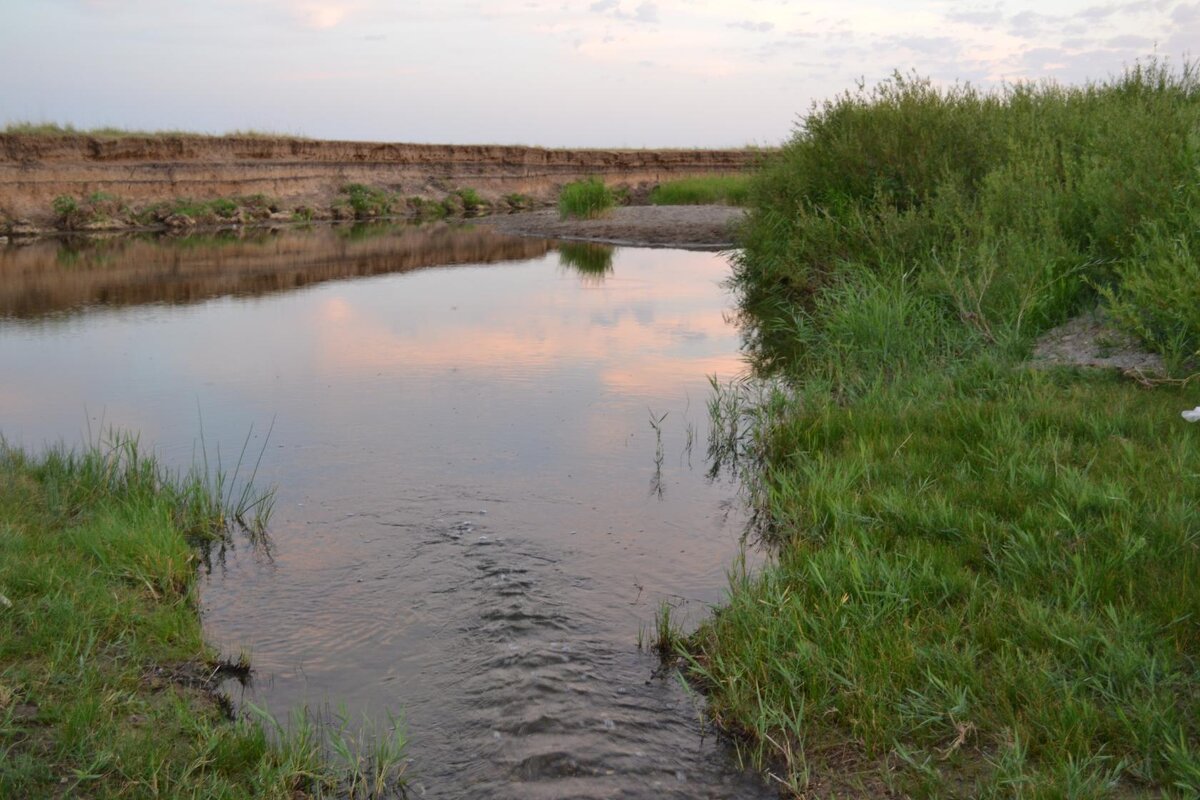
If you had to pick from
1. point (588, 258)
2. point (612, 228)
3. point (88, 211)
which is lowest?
point (588, 258)

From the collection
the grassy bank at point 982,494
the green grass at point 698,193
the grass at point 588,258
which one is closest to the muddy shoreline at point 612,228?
the grass at point 588,258

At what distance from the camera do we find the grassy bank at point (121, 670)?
10.3ft

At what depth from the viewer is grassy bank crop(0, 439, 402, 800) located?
315 cm

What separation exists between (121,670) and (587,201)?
896 inches

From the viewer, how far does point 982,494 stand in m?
4.82

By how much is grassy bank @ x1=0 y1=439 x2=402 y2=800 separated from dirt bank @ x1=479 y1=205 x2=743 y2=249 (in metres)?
14.5

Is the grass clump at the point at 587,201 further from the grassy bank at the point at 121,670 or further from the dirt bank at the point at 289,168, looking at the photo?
the grassy bank at the point at 121,670

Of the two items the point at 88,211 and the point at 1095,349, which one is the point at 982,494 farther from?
the point at 88,211

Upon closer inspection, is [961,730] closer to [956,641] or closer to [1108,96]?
[956,641]

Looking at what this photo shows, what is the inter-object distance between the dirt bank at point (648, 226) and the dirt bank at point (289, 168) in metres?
5.32

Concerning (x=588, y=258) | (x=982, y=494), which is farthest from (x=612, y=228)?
(x=982, y=494)

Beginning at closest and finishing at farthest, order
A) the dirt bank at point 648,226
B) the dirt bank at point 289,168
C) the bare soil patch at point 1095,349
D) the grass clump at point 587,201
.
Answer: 1. the bare soil patch at point 1095,349
2. the dirt bank at point 648,226
3. the dirt bank at point 289,168
4. the grass clump at point 587,201

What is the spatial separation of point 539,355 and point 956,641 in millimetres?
7246

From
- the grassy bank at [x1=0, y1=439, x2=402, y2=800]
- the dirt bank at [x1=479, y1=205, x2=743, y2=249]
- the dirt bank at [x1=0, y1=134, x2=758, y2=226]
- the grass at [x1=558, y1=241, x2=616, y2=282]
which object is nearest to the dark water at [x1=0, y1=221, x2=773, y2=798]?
the grassy bank at [x1=0, y1=439, x2=402, y2=800]
